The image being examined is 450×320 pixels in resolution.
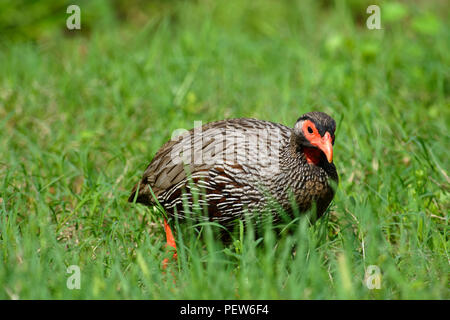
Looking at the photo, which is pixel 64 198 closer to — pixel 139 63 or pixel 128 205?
pixel 128 205

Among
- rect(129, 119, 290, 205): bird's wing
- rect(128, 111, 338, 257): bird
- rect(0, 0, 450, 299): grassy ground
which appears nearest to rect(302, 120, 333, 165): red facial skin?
rect(128, 111, 338, 257): bird

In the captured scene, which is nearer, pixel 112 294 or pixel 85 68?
pixel 112 294

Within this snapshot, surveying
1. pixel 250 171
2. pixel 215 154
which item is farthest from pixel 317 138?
pixel 215 154

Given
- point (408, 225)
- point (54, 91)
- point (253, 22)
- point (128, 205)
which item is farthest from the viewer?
point (253, 22)

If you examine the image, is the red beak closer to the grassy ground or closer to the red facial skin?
the red facial skin

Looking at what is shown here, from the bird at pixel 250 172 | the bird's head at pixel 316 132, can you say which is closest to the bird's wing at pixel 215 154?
the bird at pixel 250 172

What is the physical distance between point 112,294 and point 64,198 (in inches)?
62.7

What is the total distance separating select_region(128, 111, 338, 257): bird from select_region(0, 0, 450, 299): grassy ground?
0.56ft

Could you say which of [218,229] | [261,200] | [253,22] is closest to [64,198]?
[218,229]

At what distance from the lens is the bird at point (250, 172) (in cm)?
327

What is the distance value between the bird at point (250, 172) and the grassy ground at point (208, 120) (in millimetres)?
170

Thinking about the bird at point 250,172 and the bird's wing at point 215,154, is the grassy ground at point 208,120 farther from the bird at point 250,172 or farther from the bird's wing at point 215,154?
the bird's wing at point 215,154

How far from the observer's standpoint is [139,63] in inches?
226

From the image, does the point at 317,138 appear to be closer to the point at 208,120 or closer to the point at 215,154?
the point at 215,154
